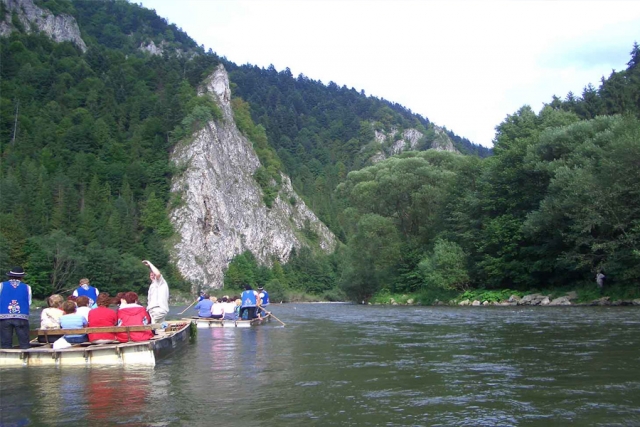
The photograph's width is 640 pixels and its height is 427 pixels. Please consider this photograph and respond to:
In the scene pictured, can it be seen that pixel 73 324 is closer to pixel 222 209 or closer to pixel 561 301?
pixel 561 301

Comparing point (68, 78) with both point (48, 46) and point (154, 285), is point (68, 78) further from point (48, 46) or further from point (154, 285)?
point (154, 285)

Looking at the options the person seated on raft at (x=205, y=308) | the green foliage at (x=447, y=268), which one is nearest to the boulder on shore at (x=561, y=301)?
the green foliage at (x=447, y=268)

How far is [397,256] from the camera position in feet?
187

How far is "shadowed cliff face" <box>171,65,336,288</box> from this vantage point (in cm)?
12144

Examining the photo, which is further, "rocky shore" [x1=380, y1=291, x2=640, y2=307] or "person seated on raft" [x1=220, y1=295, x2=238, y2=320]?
"rocky shore" [x1=380, y1=291, x2=640, y2=307]

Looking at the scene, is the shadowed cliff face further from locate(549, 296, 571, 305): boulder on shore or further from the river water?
the river water

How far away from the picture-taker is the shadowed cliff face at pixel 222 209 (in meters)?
121

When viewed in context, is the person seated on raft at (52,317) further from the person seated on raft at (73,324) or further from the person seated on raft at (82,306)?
the person seated on raft at (73,324)

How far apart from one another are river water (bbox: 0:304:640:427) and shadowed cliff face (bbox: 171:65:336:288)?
10405 centimetres

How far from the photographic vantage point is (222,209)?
429ft

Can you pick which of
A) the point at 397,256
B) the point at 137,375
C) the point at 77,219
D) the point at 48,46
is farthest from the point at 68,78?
the point at 137,375

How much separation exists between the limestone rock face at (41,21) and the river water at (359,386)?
183113 mm

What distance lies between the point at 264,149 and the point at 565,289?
133120 mm

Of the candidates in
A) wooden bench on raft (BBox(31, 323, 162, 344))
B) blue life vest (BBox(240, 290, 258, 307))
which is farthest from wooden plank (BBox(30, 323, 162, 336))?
blue life vest (BBox(240, 290, 258, 307))
